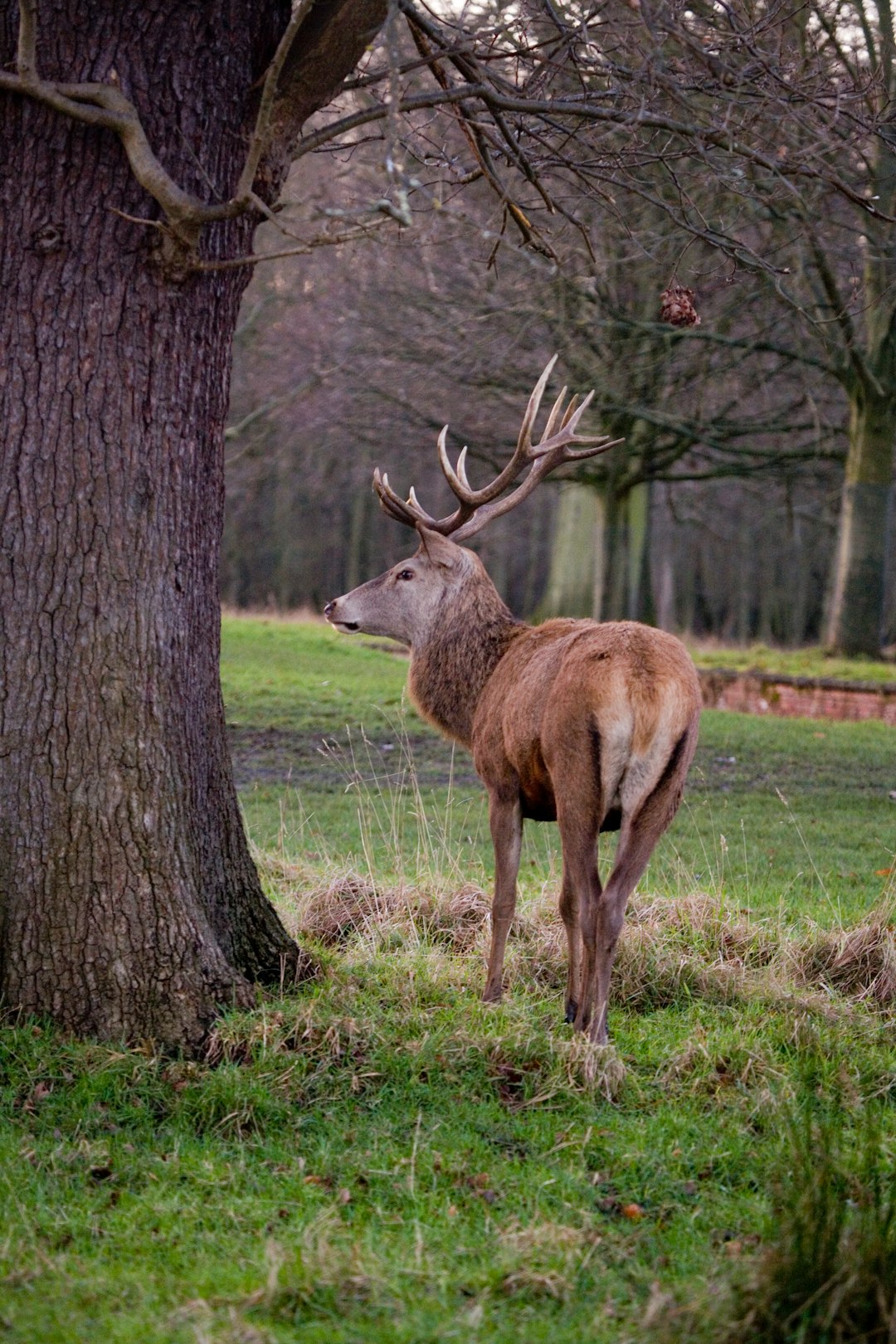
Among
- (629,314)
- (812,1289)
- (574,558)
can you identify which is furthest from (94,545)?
(574,558)

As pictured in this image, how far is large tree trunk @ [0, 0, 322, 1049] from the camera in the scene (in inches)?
193

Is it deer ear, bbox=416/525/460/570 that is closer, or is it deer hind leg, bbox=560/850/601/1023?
deer hind leg, bbox=560/850/601/1023

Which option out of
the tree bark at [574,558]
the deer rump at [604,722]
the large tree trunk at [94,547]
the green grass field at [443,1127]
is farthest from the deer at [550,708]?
the tree bark at [574,558]

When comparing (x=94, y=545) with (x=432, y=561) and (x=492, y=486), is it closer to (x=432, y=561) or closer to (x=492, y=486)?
(x=432, y=561)

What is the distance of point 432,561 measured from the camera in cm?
672

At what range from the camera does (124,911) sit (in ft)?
16.1

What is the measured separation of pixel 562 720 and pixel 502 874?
874 millimetres

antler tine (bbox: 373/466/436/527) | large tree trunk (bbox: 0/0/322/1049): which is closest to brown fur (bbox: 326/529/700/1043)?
antler tine (bbox: 373/466/436/527)

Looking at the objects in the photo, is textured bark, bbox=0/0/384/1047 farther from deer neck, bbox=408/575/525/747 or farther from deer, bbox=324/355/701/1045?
deer neck, bbox=408/575/525/747

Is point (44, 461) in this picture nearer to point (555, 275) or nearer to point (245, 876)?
point (245, 876)

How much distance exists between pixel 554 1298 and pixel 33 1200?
1540mm

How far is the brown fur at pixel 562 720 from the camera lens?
499 centimetres

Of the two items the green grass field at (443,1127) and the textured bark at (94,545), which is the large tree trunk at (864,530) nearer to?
the green grass field at (443,1127)

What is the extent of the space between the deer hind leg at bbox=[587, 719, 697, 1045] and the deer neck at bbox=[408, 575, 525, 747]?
146 cm
